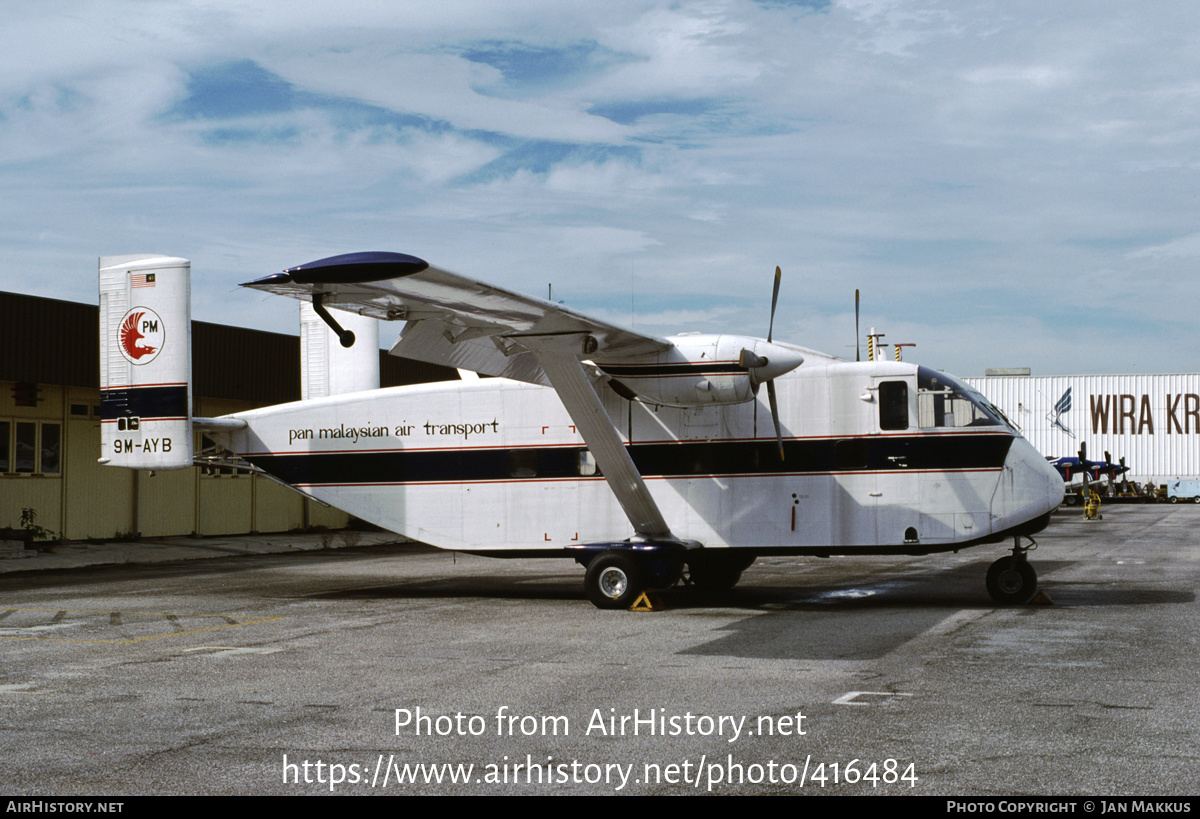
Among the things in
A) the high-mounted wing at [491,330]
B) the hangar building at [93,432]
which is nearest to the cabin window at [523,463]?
the high-mounted wing at [491,330]

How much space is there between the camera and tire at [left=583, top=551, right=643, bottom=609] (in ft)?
48.9

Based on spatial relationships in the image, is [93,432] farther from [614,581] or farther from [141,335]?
[614,581]

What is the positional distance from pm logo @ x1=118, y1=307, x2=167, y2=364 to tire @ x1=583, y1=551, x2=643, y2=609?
732 cm

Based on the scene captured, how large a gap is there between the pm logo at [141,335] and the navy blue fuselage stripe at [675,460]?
2500 mm

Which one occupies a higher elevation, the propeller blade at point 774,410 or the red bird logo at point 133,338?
the red bird logo at point 133,338

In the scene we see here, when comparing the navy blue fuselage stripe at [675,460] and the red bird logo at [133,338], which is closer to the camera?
the navy blue fuselage stripe at [675,460]

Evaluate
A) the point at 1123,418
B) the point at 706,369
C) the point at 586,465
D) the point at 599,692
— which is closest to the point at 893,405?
the point at 706,369

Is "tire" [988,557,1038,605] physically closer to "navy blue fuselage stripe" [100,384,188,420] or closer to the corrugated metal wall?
"navy blue fuselage stripe" [100,384,188,420]

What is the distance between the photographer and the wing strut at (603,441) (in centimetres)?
1367

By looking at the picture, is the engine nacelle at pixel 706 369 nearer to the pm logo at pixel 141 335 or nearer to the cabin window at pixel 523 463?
the cabin window at pixel 523 463

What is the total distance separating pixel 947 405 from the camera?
1484cm

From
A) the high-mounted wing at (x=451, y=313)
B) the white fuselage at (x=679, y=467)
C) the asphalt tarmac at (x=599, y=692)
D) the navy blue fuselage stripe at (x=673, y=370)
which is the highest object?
the high-mounted wing at (x=451, y=313)

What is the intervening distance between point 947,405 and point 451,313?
7208mm
